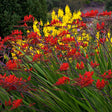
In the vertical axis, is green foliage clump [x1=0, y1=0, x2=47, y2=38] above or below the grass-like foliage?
above

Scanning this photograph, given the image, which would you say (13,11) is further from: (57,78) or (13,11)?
(57,78)

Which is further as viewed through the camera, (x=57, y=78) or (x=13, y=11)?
(x=13, y=11)

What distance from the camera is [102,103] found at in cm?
165

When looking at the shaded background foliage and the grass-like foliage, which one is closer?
the grass-like foliage

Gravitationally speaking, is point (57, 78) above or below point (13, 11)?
below

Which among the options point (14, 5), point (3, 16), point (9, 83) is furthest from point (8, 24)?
point (9, 83)

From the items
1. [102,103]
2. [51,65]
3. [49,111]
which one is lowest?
[49,111]

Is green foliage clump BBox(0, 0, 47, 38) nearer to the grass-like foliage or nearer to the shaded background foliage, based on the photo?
the shaded background foliage

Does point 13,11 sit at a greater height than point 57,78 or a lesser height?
greater

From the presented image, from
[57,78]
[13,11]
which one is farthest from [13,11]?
[57,78]

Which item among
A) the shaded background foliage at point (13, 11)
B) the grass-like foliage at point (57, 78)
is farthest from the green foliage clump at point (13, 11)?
the grass-like foliage at point (57, 78)

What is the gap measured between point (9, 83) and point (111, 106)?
90 cm

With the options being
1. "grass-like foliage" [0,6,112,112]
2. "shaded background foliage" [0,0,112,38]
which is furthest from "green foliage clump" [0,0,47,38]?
"grass-like foliage" [0,6,112,112]

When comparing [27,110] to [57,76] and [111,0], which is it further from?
[111,0]
